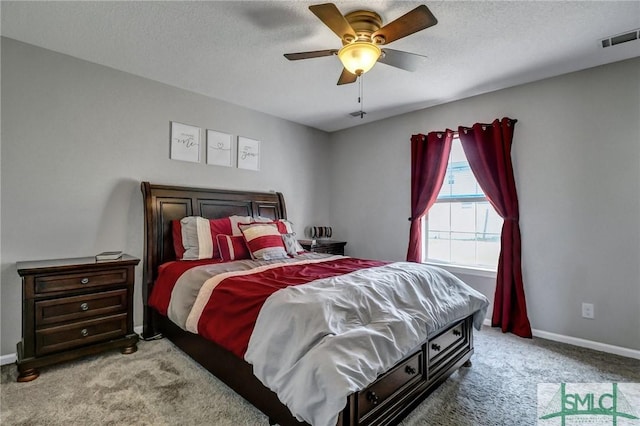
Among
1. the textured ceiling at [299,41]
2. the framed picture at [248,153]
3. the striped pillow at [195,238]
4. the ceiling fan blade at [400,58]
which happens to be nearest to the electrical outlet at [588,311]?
the textured ceiling at [299,41]

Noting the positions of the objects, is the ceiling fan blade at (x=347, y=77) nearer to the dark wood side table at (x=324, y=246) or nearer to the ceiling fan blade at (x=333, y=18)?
the ceiling fan blade at (x=333, y=18)

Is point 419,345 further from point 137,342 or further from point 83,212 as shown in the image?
point 83,212

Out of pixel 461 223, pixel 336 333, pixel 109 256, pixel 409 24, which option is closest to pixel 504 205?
pixel 461 223

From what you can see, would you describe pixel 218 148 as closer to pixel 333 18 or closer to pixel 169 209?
pixel 169 209

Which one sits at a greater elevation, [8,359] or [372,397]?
[372,397]

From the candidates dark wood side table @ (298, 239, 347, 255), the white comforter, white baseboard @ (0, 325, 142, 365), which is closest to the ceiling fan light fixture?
the white comforter

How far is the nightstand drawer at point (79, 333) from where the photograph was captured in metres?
2.24

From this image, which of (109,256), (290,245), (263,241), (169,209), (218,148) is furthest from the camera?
(218,148)

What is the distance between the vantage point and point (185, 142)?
341 cm

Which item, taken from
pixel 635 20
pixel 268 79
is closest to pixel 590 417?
pixel 635 20

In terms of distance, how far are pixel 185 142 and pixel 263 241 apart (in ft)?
4.84

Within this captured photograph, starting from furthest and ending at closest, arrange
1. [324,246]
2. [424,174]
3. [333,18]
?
[324,246] → [424,174] → [333,18]

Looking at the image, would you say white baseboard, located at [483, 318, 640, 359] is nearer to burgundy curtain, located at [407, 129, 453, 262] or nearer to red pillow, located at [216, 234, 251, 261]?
burgundy curtain, located at [407, 129, 453, 262]
